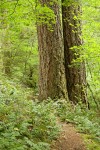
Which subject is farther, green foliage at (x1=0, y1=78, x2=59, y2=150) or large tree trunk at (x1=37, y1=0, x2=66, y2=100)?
large tree trunk at (x1=37, y1=0, x2=66, y2=100)

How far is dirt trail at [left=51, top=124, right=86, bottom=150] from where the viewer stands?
5.22 m

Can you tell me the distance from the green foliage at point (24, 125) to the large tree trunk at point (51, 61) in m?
1.30

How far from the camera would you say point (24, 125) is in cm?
493

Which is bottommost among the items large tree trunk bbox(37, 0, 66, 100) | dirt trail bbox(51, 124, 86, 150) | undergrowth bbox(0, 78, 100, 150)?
dirt trail bbox(51, 124, 86, 150)

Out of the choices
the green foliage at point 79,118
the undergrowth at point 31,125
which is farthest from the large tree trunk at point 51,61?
the undergrowth at point 31,125

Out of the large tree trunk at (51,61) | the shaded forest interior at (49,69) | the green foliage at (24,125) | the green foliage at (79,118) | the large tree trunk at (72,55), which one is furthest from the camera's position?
the large tree trunk at (72,55)

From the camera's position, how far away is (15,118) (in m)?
5.14

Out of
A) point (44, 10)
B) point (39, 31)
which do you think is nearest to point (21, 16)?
point (44, 10)

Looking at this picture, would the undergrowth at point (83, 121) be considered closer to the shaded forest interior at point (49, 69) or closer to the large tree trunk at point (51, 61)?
the shaded forest interior at point (49, 69)

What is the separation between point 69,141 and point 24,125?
3.81ft

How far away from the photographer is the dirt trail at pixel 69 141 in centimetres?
522

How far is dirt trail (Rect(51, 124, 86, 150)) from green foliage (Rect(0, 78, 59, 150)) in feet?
0.51

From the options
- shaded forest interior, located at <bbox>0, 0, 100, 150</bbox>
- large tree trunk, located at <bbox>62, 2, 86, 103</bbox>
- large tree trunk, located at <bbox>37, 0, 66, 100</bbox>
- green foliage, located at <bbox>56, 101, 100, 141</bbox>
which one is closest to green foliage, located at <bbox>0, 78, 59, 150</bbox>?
shaded forest interior, located at <bbox>0, 0, 100, 150</bbox>

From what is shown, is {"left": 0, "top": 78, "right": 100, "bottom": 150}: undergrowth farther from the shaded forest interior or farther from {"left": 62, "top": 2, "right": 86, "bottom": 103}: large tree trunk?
{"left": 62, "top": 2, "right": 86, "bottom": 103}: large tree trunk
